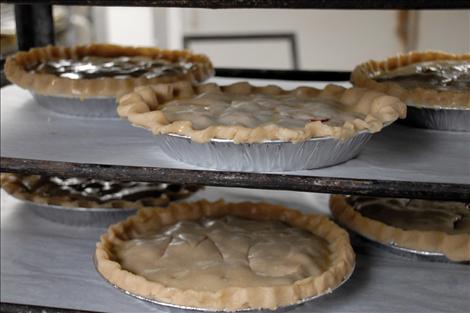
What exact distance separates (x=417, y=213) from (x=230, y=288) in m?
0.55

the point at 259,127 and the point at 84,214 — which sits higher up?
the point at 259,127

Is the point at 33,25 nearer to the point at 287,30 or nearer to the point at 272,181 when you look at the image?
the point at 272,181

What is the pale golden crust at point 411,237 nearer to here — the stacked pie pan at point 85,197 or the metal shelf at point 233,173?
the metal shelf at point 233,173

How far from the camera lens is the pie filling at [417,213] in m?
1.56

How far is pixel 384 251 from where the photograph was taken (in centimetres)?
156

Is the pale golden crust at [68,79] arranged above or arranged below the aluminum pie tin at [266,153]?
above

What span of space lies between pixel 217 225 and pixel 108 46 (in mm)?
720

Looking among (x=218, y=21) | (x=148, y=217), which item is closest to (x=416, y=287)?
(x=148, y=217)

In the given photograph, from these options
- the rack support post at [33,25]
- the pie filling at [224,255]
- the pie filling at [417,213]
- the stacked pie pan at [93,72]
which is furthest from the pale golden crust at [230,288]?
the rack support post at [33,25]

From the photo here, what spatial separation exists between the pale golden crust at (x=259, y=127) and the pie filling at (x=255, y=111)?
0.11 ft

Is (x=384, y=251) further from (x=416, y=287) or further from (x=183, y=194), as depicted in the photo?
(x=183, y=194)

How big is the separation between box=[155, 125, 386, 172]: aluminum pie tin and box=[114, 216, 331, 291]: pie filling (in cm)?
22

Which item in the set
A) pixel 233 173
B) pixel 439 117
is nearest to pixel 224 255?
pixel 233 173

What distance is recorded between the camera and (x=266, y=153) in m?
1.18
